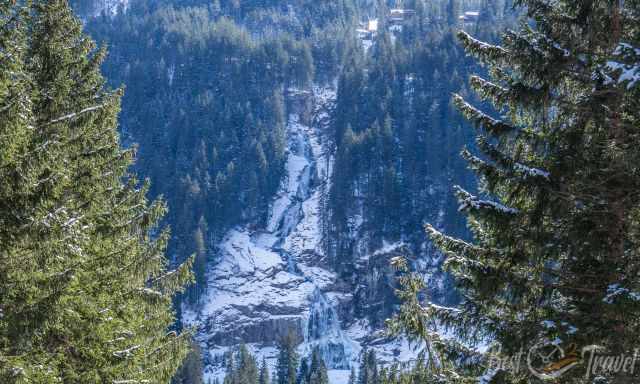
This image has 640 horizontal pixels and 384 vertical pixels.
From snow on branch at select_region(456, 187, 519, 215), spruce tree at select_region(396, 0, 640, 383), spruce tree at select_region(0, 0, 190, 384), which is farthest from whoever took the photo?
spruce tree at select_region(0, 0, 190, 384)

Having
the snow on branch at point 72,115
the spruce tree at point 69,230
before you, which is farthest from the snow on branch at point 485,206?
the snow on branch at point 72,115

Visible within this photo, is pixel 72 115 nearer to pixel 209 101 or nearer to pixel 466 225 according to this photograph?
pixel 466 225

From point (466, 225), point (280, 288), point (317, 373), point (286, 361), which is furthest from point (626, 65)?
point (280, 288)

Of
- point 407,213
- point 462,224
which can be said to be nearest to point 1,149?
point 462,224

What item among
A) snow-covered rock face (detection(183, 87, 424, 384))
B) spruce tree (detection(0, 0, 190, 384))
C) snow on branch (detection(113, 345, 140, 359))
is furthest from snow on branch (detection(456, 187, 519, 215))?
snow-covered rock face (detection(183, 87, 424, 384))

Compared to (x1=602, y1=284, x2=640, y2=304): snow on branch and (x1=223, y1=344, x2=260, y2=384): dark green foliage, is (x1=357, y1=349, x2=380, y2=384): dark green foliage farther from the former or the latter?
(x1=602, y1=284, x2=640, y2=304): snow on branch
